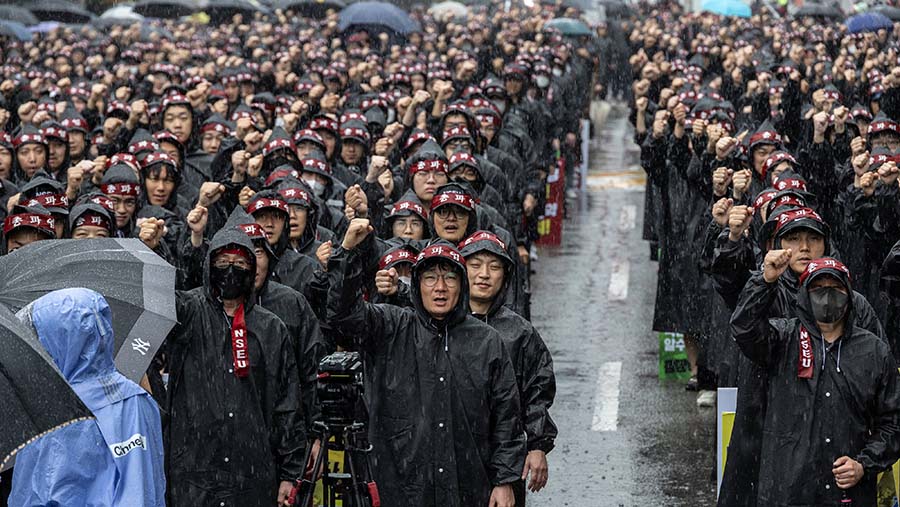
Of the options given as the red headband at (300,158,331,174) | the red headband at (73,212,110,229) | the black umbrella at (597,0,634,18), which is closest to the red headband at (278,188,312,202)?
the red headband at (73,212,110,229)

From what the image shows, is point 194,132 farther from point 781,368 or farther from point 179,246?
point 781,368

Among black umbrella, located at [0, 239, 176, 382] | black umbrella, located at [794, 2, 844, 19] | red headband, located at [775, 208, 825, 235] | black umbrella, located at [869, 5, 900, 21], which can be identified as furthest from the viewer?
black umbrella, located at [794, 2, 844, 19]

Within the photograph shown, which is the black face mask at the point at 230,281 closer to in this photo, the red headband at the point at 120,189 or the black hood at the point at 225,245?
the black hood at the point at 225,245

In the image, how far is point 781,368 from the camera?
7.73 m

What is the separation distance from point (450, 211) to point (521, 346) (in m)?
2.04

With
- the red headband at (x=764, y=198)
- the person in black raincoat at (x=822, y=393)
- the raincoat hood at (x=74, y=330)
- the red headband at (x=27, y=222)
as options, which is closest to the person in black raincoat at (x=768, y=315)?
the person in black raincoat at (x=822, y=393)

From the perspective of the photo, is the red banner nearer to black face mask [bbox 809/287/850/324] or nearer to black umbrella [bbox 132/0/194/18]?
black face mask [bbox 809/287/850/324]

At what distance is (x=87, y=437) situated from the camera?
539cm

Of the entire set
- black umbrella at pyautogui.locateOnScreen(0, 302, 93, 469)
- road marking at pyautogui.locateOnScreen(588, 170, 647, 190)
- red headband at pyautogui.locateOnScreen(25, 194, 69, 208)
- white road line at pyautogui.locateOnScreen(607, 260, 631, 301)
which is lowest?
road marking at pyautogui.locateOnScreen(588, 170, 647, 190)

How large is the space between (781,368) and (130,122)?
8.58 meters

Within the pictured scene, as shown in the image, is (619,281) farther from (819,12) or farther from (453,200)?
(819,12)

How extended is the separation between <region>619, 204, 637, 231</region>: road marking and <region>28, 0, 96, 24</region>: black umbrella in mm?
14910

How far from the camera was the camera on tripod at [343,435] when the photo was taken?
6.80 m

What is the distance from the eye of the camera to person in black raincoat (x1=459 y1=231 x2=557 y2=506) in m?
7.77
